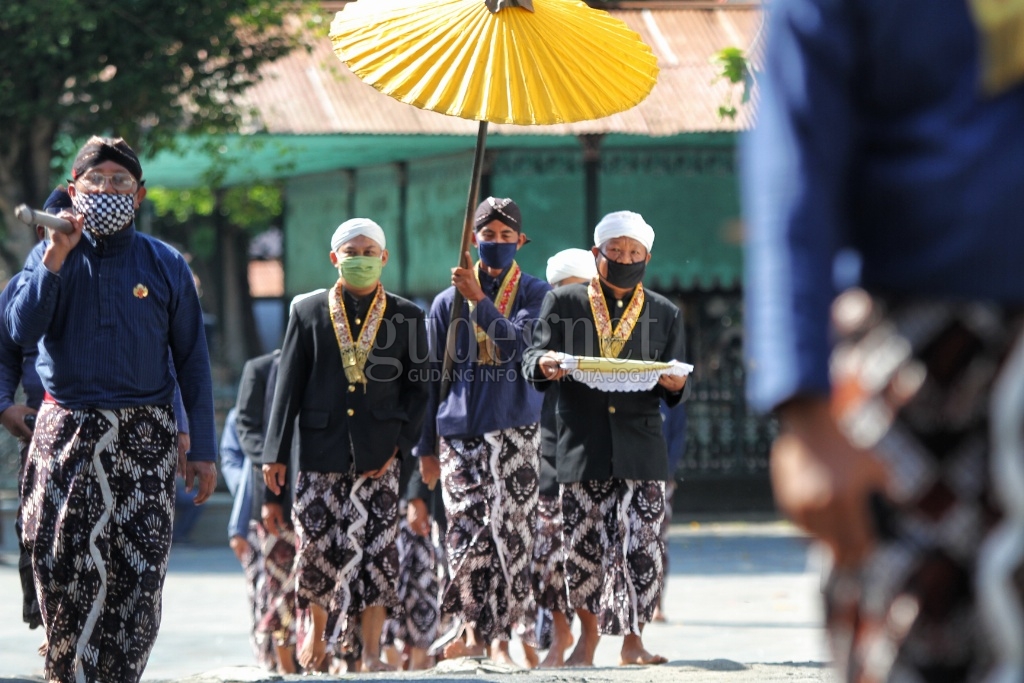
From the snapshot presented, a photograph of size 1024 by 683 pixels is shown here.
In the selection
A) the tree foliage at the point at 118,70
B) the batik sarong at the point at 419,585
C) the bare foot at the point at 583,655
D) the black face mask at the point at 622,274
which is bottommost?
the bare foot at the point at 583,655

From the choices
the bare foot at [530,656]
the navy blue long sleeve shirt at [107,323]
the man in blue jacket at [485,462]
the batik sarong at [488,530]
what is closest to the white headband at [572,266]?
the man in blue jacket at [485,462]

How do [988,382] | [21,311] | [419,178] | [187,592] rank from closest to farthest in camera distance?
[988,382] < [21,311] < [187,592] < [419,178]

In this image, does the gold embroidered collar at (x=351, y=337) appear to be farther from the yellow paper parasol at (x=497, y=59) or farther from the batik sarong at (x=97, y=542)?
the batik sarong at (x=97, y=542)

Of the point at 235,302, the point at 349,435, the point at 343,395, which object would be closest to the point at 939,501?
the point at 349,435

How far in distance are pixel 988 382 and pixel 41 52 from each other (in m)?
12.4

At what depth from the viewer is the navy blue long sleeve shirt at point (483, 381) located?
8.34 m

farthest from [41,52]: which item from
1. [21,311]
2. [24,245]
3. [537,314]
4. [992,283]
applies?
[992,283]

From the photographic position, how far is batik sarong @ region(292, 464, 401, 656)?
8.34 meters

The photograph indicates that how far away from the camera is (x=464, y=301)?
8500 millimetres

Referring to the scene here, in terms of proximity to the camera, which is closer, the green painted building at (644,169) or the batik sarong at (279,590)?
the batik sarong at (279,590)

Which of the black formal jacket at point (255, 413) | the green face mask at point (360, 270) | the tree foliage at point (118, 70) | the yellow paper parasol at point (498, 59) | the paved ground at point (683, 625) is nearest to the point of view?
the paved ground at point (683, 625)

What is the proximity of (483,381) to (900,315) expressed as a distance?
5.94 metres

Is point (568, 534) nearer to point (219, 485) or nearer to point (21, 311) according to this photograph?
point (21, 311)

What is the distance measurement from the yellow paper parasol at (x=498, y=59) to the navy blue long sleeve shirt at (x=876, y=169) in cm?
484
